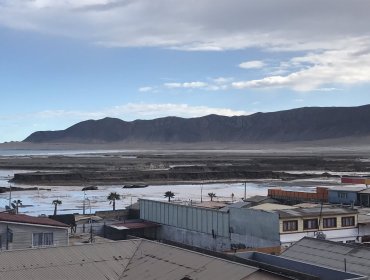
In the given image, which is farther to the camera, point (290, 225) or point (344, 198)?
point (344, 198)

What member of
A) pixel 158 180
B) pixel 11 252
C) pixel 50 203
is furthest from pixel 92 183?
pixel 11 252

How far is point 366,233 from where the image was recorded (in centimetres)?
3628

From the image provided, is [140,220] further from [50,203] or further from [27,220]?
[50,203]

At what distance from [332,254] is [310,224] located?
10.5 meters

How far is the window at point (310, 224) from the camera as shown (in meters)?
34.2

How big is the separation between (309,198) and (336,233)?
11752 mm

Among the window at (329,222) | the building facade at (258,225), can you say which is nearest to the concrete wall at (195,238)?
the building facade at (258,225)

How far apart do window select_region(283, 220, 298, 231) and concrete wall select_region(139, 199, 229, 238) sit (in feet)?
14.7

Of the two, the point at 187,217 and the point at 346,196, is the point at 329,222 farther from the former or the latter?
the point at 346,196

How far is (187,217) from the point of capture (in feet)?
130

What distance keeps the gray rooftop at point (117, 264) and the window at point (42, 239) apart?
5.92m

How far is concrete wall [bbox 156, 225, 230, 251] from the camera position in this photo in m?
37.3

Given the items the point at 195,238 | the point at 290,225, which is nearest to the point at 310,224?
the point at 290,225

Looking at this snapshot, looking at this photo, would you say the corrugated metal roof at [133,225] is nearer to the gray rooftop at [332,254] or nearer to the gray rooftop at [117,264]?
the gray rooftop at [332,254]
